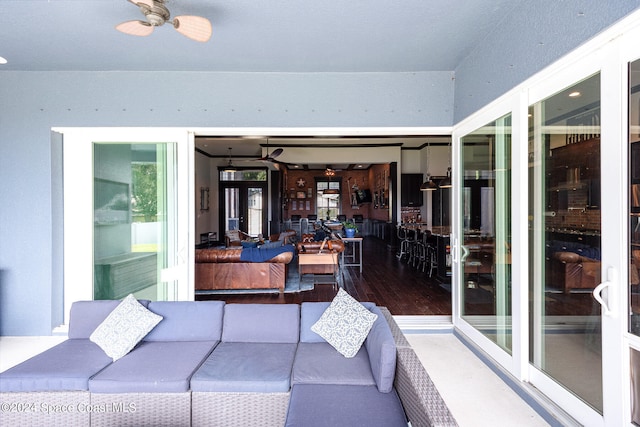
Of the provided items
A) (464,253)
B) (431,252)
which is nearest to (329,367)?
(464,253)

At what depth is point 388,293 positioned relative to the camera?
558 cm

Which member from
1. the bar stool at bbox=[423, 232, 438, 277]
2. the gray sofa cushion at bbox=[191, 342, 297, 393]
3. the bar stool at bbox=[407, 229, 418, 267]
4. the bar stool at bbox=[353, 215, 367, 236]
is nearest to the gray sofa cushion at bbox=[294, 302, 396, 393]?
the gray sofa cushion at bbox=[191, 342, 297, 393]

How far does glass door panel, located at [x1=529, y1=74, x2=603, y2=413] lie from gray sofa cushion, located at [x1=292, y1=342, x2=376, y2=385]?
1.46 meters

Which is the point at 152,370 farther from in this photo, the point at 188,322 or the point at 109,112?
the point at 109,112

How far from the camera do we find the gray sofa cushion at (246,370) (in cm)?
214

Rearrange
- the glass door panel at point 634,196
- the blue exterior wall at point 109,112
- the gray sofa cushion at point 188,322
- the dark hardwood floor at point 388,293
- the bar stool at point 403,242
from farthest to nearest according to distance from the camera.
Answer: the bar stool at point 403,242 < the dark hardwood floor at point 388,293 < the blue exterior wall at point 109,112 < the gray sofa cushion at point 188,322 < the glass door panel at point 634,196

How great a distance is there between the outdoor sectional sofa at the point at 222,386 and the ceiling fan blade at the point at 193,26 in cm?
238

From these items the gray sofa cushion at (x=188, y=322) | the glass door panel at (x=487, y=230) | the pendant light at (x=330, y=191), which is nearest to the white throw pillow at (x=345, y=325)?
the gray sofa cushion at (x=188, y=322)

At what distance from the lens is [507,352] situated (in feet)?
9.89

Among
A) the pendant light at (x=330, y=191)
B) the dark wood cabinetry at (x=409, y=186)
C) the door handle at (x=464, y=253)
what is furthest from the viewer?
the pendant light at (x=330, y=191)

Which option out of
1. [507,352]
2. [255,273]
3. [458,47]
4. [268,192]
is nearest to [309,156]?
[268,192]

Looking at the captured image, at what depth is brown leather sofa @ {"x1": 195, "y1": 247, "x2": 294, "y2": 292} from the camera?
18.7 ft

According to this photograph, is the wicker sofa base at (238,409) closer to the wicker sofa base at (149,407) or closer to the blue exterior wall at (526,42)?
the wicker sofa base at (149,407)

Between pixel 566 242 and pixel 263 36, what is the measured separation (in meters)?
3.23
